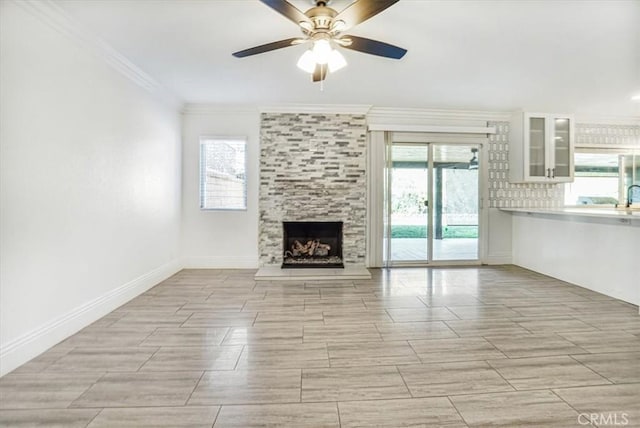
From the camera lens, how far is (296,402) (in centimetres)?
178

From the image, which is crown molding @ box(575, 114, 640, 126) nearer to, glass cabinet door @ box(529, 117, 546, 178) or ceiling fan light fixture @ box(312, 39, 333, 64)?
glass cabinet door @ box(529, 117, 546, 178)

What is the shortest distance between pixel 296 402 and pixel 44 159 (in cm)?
245

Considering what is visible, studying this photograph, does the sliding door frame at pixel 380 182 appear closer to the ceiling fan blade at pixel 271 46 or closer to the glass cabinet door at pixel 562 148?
the glass cabinet door at pixel 562 148

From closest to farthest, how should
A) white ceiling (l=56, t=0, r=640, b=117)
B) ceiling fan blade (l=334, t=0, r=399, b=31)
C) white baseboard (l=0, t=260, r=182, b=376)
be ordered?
ceiling fan blade (l=334, t=0, r=399, b=31) → white baseboard (l=0, t=260, r=182, b=376) → white ceiling (l=56, t=0, r=640, b=117)

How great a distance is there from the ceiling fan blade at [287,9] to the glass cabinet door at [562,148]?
16.1ft

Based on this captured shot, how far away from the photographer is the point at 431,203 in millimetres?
5309

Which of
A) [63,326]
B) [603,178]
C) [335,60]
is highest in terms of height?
[335,60]

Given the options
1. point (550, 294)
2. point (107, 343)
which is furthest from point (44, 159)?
point (550, 294)

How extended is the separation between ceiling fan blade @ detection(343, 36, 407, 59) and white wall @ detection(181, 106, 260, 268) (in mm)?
2884

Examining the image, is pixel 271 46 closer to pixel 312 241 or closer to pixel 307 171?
pixel 307 171

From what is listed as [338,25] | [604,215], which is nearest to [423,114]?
[604,215]

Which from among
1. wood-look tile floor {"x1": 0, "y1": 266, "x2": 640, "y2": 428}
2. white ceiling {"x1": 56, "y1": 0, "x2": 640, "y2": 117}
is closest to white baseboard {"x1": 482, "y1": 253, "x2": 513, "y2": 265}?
wood-look tile floor {"x1": 0, "y1": 266, "x2": 640, "y2": 428}

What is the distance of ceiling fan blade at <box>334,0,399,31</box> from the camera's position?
6.17 feet

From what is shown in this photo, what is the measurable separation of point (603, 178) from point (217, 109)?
22.0 ft
